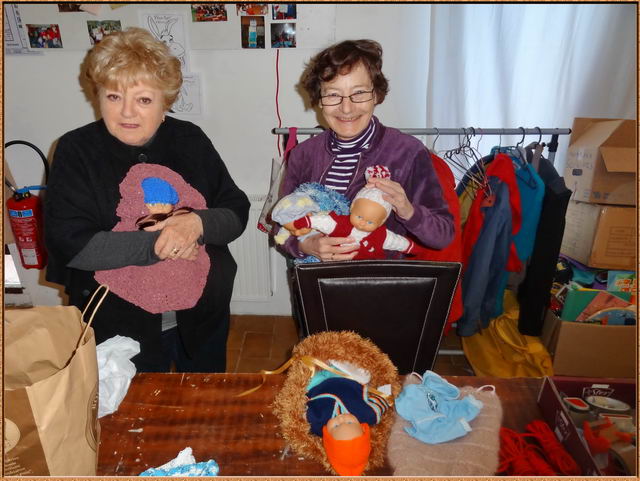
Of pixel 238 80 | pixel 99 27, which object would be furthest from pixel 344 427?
pixel 99 27

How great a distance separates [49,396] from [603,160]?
2.13 m

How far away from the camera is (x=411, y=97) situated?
229cm

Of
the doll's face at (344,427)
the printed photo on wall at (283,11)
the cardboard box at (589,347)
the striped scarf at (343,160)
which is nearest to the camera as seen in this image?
the doll's face at (344,427)

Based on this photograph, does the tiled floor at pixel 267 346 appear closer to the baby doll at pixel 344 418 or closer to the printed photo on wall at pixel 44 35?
the baby doll at pixel 344 418

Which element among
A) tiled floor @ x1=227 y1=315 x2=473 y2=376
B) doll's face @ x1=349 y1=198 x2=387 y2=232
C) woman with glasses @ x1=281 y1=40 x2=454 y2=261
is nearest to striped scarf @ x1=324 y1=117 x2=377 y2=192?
woman with glasses @ x1=281 y1=40 x2=454 y2=261

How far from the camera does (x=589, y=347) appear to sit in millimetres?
1956

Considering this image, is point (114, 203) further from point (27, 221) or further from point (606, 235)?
point (606, 235)

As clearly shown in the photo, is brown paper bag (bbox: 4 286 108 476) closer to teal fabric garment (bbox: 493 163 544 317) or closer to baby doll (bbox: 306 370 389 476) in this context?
baby doll (bbox: 306 370 389 476)

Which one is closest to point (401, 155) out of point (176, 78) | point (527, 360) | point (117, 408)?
point (176, 78)

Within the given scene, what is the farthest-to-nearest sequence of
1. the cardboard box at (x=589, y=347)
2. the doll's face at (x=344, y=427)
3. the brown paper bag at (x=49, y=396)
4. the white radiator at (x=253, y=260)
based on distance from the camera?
the white radiator at (x=253, y=260), the cardboard box at (x=589, y=347), the doll's face at (x=344, y=427), the brown paper bag at (x=49, y=396)

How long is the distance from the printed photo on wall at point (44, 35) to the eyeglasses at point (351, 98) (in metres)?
1.80

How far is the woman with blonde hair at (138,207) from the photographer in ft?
3.74

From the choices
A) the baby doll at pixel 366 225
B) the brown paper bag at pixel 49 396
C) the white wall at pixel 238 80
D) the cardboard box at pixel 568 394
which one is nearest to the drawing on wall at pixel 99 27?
the white wall at pixel 238 80

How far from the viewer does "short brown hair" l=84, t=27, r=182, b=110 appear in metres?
1.12
